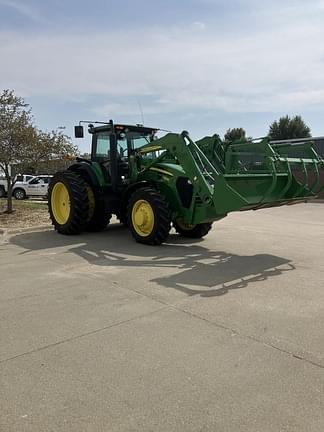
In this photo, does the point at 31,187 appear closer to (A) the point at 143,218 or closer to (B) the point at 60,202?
(B) the point at 60,202

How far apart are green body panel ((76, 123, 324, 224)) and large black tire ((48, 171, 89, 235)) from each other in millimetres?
1196

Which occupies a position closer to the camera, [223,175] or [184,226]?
[223,175]

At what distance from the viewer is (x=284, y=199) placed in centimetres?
770

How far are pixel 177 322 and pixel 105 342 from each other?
83cm

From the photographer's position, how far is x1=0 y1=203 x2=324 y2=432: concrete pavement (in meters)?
2.82

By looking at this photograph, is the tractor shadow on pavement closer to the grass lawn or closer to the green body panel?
the green body panel

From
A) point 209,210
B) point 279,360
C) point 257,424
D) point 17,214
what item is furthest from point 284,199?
point 17,214

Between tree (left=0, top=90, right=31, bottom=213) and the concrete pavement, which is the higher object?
tree (left=0, top=90, right=31, bottom=213)

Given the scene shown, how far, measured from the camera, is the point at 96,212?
10281 mm

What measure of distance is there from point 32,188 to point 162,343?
79.6 ft

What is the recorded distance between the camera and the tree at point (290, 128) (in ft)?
→ 176

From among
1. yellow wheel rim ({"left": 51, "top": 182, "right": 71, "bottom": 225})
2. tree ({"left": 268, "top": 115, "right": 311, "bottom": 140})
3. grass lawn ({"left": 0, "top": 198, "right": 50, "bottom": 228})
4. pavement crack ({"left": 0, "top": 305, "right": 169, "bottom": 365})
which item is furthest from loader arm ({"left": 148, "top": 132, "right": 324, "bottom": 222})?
tree ({"left": 268, "top": 115, "right": 311, "bottom": 140})

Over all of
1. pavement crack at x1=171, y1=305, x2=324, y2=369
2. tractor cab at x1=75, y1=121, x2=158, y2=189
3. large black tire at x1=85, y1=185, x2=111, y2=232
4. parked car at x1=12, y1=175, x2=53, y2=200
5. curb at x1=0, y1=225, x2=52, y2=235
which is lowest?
pavement crack at x1=171, y1=305, x2=324, y2=369

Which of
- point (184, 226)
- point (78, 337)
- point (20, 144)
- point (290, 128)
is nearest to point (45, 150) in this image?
point (20, 144)
